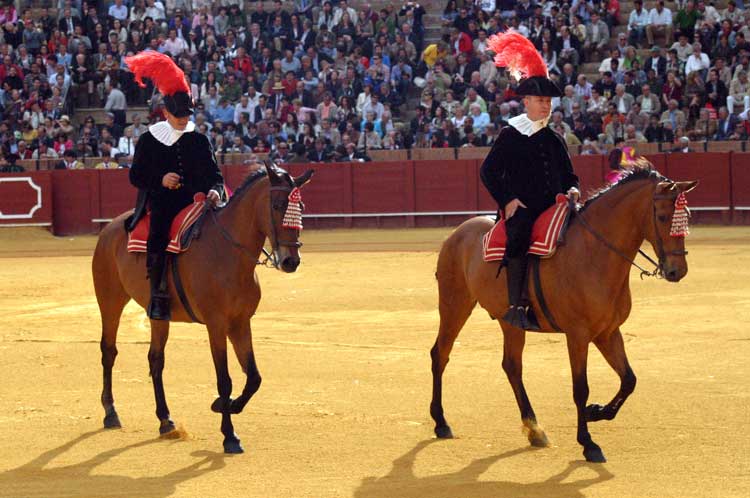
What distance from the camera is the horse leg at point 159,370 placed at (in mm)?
8430

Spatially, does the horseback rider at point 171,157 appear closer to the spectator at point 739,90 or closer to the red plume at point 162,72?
the red plume at point 162,72

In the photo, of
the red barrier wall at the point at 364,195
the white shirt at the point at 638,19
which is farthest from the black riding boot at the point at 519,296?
the white shirt at the point at 638,19

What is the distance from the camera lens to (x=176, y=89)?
8844mm

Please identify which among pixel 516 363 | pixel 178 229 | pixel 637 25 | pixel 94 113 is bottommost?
pixel 516 363

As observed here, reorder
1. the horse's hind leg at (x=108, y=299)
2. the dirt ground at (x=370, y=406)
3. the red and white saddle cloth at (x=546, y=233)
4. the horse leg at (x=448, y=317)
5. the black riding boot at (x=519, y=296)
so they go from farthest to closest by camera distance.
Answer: the horse's hind leg at (x=108, y=299)
the horse leg at (x=448, y=317)
the black riding boot at (x=519, y=296)
the red and white saddle cloth at (x=546, y=233)
the dirt ground at (x=370, y=406)

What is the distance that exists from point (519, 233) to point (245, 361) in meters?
2.02

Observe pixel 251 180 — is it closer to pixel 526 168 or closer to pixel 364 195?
pixel 526 168

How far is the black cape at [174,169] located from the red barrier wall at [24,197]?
18.1 metres

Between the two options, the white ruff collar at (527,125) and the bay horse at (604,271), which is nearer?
the bay horse at (604,271)

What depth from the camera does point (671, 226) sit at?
23.8ft

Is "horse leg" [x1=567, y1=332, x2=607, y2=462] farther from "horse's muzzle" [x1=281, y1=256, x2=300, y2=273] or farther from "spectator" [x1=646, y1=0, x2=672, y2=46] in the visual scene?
"spectator" [x1=646, y1=0, x2=672, y2=46]

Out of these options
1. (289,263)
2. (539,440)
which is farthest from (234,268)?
(539,440)

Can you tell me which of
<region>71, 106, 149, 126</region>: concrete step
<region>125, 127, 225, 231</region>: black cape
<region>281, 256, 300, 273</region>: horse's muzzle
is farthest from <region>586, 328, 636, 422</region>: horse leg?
<region>71, 106, 149, 126</region>: concrete step

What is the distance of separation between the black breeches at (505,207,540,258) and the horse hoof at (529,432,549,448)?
1166 millimetres
